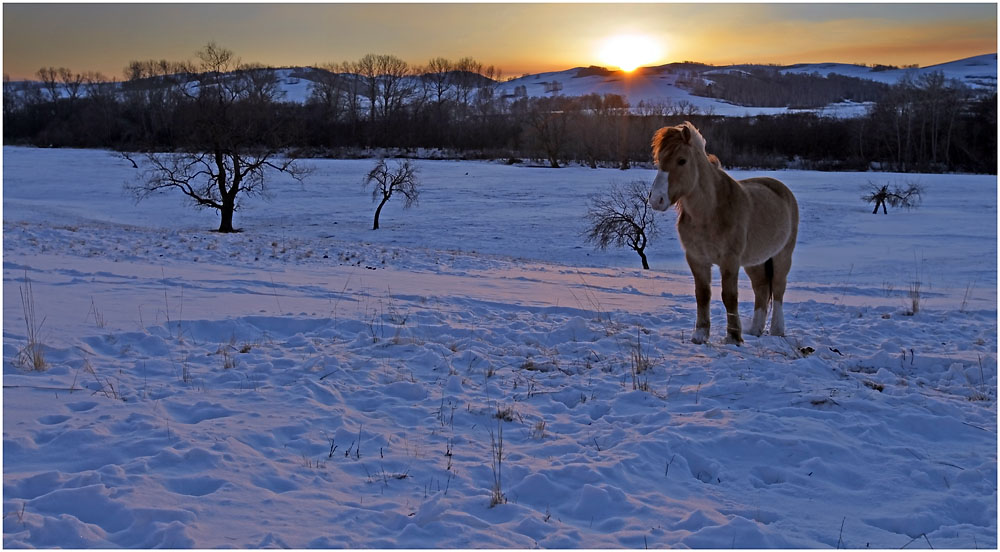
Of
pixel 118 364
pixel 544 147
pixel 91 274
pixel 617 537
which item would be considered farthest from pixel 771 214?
pixel 544 147

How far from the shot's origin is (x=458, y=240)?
35.4 metres

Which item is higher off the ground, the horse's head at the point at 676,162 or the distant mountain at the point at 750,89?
the distant mountain at the point at 750,89

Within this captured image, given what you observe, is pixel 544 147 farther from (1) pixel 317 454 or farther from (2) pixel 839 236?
(1) pixel 317 454

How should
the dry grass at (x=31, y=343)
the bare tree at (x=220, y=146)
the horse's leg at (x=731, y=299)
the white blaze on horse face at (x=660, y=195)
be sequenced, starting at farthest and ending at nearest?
the bare tree at (x=220, y=146)
the horse's leg at (x=731, y=299)
the white blaze on horse face at (x=660, y=195)
the dry grass at (x=31, y=343)

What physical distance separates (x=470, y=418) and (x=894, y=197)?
45739mm

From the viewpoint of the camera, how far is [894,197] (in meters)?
42.8

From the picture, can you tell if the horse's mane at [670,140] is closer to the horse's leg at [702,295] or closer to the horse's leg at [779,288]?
the horse's leg at [702,295]

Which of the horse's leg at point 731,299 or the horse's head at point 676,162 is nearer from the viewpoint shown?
the horse's head at point 676,162

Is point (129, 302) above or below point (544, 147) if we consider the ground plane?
below

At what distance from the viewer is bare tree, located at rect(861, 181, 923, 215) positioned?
137 ft

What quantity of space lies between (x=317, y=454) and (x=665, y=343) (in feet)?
14.1

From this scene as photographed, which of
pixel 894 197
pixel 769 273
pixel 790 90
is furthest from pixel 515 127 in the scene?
pixel 790 90

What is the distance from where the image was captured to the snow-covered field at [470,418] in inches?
133

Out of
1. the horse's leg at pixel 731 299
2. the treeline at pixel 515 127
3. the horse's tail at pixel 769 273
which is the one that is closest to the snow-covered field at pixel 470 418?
the horse's leg at pixel 731 299
